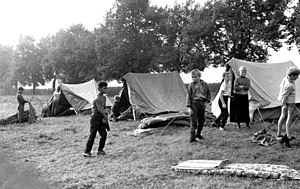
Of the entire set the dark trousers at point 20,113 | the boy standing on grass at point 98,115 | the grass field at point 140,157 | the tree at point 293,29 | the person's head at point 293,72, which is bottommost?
the grass field at point 140,157

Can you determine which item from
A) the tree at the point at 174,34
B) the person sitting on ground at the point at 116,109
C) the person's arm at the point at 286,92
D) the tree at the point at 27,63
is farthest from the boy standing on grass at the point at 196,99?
the tree at the point at 27,63

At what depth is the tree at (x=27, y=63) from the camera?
1901 inches

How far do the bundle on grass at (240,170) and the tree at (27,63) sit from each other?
152 feet

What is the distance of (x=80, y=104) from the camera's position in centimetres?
1561

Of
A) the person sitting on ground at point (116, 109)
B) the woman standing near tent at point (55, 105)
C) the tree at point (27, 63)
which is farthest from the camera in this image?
the tree at point (27, 63)

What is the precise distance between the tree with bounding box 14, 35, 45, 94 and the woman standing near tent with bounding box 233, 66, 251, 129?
43.6m

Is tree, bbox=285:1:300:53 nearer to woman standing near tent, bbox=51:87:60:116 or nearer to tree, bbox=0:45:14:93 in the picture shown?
woman standing near tent, bbox=51:87:60:116

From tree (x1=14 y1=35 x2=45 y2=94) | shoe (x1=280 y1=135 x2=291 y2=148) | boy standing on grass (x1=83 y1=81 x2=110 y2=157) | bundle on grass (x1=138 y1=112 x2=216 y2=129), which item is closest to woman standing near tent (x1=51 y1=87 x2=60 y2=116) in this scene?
bundle on grass (x1=138 y1=112 x2=216 y2=129)

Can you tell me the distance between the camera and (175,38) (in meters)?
33.9

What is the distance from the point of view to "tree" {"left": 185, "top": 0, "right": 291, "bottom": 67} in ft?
85.3

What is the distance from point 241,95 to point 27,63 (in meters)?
44.7

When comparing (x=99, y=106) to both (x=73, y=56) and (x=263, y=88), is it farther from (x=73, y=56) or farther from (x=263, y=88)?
(x=73, y=56)

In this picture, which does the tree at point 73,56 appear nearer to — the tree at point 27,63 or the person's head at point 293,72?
the tree at point 27,63

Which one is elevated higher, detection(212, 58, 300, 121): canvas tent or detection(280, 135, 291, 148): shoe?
detection(212, 58, 300, 121): canvas tent
